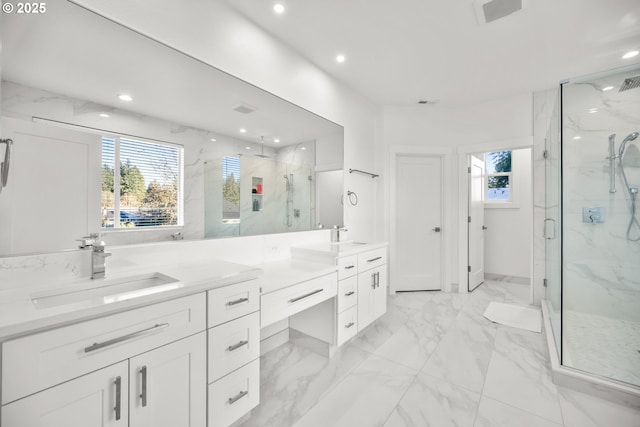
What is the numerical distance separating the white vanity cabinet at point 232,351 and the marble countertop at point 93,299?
0.07m

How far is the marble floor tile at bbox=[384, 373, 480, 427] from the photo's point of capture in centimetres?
151

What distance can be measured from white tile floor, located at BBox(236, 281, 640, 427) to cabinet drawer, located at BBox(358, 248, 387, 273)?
2.18ft

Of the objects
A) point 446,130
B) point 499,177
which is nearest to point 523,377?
point 446,130

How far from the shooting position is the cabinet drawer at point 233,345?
125cm

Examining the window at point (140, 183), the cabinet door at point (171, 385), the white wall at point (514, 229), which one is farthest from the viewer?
the white wall at point (514, 229)

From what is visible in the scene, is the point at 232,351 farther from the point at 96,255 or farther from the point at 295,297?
the point at 96,255

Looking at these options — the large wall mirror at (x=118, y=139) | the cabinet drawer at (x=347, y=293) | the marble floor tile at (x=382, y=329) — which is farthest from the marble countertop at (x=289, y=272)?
the marble floor tile at (x=382, y=329)

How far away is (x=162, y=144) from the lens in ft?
5.09

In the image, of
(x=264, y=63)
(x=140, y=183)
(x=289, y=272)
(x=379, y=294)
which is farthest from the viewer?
(x=379, y=294)

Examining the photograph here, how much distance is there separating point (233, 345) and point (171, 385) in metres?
0.29

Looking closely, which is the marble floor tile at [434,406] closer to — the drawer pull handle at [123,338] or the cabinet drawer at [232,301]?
the cabinet drawer at [232,301]

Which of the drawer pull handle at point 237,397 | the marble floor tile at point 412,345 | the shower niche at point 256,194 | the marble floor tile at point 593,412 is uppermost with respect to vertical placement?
the shower niche at point 256,194

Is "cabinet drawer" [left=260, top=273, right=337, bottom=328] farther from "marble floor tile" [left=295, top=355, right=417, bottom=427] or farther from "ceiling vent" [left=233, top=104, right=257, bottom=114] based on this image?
"ceiling vent" [left=233, top=104, right=257, bottom=114]

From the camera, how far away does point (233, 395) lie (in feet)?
4.36
